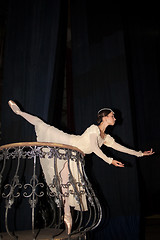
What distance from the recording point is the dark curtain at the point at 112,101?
3.12 m

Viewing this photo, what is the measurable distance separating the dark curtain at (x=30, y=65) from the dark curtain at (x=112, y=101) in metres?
0.48

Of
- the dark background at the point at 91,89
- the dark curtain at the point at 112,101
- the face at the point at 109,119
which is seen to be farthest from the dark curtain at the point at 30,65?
the face at the point at 109,119

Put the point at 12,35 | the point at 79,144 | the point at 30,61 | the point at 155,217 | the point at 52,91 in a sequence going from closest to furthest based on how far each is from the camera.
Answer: the point at 79,144
the point at 52,91
the point at 30,61
the point at 12,35
the point at 155,217

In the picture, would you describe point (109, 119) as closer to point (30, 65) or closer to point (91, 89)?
point (91, 89)

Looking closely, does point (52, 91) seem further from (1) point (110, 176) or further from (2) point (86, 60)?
(1) point (110, 176)

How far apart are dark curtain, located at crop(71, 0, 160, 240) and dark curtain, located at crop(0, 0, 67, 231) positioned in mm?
478

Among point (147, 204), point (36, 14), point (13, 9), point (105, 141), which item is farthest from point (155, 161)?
point (13, 9)

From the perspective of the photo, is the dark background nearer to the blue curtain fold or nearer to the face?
the blue curtain fold

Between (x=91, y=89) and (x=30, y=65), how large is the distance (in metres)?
0.87

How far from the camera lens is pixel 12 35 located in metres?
3.55

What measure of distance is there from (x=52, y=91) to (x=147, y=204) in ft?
7.78

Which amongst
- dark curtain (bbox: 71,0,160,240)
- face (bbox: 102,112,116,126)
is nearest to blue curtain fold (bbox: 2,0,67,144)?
dark curtain (bbox: 71,0,160,240)

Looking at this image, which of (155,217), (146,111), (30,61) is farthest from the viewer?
(146,111)

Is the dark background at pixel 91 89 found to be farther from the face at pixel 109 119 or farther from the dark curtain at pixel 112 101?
the face at pixel 109 119
